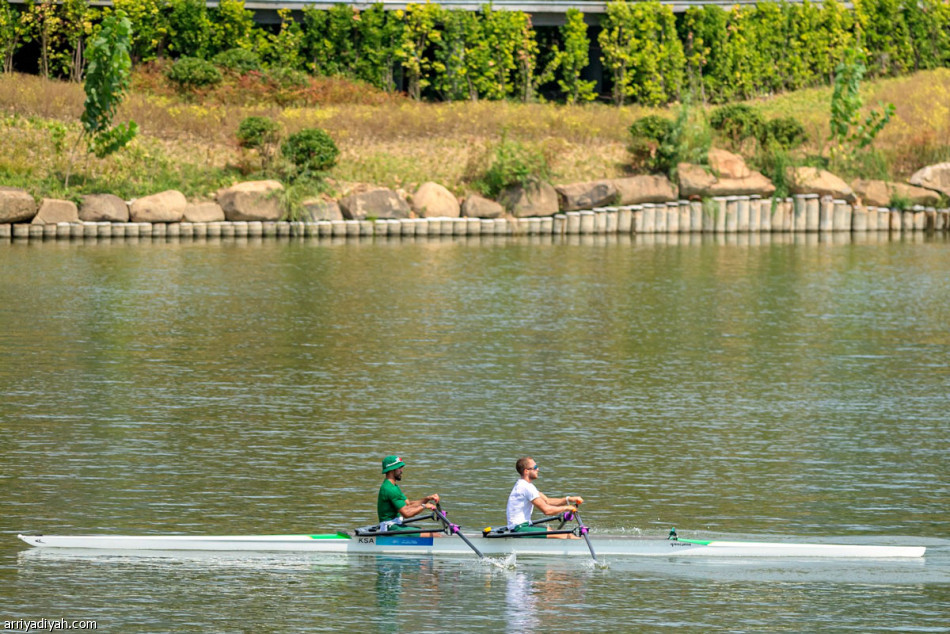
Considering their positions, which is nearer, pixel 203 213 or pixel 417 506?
pixel 417 506

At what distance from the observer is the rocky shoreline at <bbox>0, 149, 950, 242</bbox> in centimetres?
5803

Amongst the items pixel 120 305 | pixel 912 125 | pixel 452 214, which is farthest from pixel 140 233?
pixel 912 125

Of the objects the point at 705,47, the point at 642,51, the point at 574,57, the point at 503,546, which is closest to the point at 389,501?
the point at 503,546

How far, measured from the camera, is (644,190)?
2475 inches

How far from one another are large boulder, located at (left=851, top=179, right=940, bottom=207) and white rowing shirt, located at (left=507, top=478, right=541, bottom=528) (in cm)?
4778

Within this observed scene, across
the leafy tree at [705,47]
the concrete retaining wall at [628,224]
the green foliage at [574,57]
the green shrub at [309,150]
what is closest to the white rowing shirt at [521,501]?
the concrete retaining wall at [628,224]

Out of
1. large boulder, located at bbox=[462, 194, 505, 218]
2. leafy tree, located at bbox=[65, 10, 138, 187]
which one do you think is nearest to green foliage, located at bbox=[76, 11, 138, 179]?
leafy tree, located at bbox=[65, 10, 138, 187]

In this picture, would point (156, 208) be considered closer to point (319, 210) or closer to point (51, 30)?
point (319, 210)

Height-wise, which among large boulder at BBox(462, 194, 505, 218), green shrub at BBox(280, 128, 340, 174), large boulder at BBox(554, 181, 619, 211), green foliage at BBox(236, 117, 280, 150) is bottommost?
large boulder at BBox(462, 194, 505, 218)

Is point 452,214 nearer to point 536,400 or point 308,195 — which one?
point 308,195

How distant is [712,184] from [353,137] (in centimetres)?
1574

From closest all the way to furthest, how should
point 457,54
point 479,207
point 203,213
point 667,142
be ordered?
point 203,213, point 479,207, point 667,142, point 457,54

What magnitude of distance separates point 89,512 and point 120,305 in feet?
68.3

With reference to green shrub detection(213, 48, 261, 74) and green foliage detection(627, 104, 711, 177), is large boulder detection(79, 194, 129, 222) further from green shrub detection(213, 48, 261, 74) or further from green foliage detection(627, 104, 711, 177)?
green foliage detection(627, 104, 711, 177)
